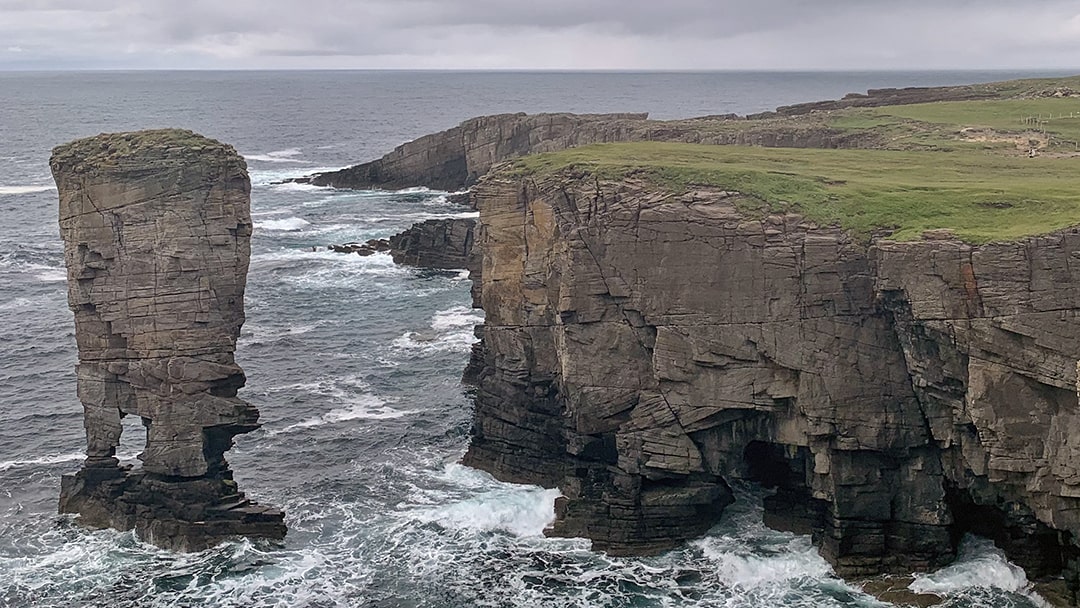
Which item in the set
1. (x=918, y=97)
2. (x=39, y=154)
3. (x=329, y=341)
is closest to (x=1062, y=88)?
(x=918, y=97)

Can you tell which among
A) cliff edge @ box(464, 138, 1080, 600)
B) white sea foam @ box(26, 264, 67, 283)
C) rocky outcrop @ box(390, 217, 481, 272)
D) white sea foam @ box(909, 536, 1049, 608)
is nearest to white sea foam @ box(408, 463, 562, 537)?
cliff edge @ box(464, 138, 1080, 600)

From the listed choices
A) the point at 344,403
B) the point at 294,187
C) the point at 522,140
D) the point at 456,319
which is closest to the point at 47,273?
the point at 456,319

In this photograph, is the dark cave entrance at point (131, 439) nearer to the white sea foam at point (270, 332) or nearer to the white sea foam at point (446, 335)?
the white sea foam at point (270, 332)

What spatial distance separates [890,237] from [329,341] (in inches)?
1579

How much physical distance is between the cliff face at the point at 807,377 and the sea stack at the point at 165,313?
12660 millimetres

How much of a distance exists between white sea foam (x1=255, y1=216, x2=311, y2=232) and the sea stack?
213 ft

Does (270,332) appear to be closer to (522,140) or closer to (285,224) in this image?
(285,224)

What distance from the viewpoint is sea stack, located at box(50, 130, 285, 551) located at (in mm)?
46375

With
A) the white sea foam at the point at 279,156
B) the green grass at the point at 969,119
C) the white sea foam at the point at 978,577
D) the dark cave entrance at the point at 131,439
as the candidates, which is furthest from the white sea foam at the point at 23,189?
the white sea foam at the point at 978,577

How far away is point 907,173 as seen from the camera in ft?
182

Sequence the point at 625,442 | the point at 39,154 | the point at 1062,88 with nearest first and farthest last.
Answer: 1. the point at 625,442
2. the point at 1062,88
3. the point at 39,154

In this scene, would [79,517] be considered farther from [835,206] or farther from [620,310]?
[835,206]

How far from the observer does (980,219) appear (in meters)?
44.2

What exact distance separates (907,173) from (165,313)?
3221cm
